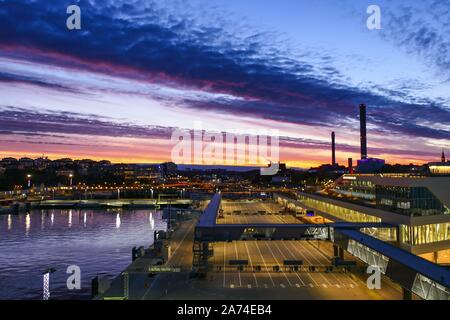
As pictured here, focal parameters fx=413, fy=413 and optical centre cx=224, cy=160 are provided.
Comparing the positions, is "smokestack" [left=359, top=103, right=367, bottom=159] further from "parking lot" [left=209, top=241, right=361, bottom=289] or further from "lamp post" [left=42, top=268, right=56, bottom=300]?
"lamp post" [left=42, top=268, right=56, bottom=300]

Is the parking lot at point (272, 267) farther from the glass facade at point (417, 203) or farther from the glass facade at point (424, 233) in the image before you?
the glass facade at point (417, 203)

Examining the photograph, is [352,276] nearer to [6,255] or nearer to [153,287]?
[153,287]

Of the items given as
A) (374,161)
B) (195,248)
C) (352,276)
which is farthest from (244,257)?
(374,161)

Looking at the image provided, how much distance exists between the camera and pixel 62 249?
120 ft

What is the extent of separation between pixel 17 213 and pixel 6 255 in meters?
43.2

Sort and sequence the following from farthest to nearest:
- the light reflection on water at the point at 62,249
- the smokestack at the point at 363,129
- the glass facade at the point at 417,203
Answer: the smokestack at the point at 363,129 < the glass facade at the point at 417,203 < the light reflection on water at the point at 62,249

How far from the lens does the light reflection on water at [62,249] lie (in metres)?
24.2

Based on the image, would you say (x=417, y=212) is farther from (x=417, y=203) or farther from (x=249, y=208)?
(x=249, y=208)

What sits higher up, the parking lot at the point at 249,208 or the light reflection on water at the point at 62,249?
the parking lot at the point at 249,208

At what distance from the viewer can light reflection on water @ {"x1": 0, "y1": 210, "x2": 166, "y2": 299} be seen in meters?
24.2

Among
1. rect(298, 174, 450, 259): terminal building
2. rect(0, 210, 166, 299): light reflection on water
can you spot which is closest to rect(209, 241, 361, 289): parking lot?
rect(298, 174, 450, 259): terminal building

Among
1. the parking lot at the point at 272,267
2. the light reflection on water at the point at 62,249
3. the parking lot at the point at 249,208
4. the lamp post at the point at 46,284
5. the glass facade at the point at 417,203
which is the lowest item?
the light reflection on water at the point at 62,249

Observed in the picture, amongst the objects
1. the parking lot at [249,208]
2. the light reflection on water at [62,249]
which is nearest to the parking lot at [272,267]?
the light reflection on water at [62,249]

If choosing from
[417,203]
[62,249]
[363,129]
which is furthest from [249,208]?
[363,129]
